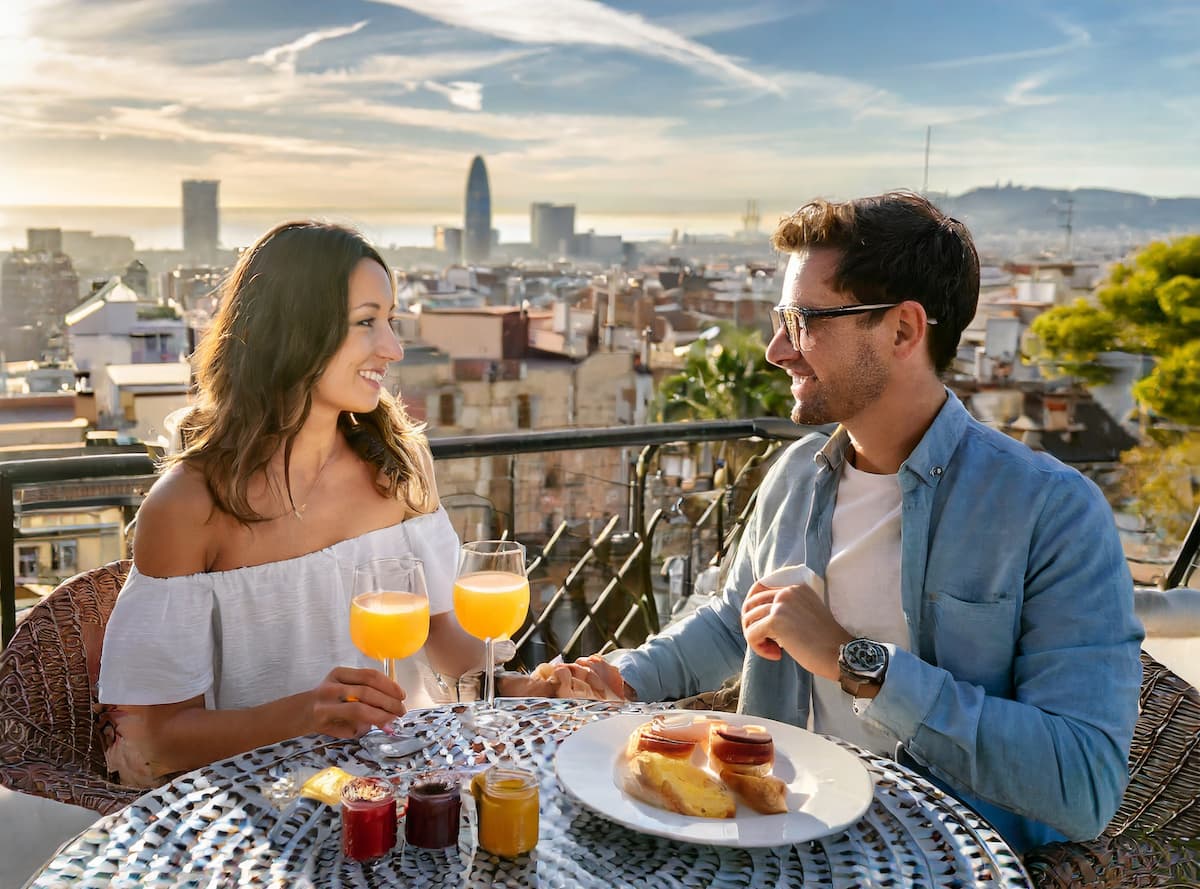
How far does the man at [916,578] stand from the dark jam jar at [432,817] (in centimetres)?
49

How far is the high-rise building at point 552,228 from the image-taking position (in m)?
44.5

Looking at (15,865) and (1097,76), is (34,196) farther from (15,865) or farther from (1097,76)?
(15,865)

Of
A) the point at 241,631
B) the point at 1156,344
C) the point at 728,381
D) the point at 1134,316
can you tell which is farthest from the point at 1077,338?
the point at 241,631

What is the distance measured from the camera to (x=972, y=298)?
5.06ft

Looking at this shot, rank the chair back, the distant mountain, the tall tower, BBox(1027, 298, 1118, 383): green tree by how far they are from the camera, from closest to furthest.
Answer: the chair back → BBox(1027, 298, 1118, 383): green tree → the distant mountain → the tall tower

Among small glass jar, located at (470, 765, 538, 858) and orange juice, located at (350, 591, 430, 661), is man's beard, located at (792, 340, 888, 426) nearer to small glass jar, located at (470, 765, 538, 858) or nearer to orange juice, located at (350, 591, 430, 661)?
orange juice, located at (350, 591, 430, 661)

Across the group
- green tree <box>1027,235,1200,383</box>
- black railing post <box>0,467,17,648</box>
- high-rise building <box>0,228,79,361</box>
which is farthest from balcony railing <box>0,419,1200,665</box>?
green tree <box>1027,235,1200,383</box>

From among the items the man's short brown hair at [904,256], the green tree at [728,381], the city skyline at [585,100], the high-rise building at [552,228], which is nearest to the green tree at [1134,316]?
the green tree at [728,381]

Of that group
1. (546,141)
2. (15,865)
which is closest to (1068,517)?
(15,865)

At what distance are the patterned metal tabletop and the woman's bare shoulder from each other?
0.47m

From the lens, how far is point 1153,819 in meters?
1.35

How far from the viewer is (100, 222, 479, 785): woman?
1.51 m

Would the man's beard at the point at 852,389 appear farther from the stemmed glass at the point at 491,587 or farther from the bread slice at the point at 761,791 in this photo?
the bread slice at the point at 761,791

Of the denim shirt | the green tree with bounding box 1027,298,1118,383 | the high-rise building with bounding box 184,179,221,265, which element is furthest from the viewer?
the high-rise building with bounding box 184,179,221,265
